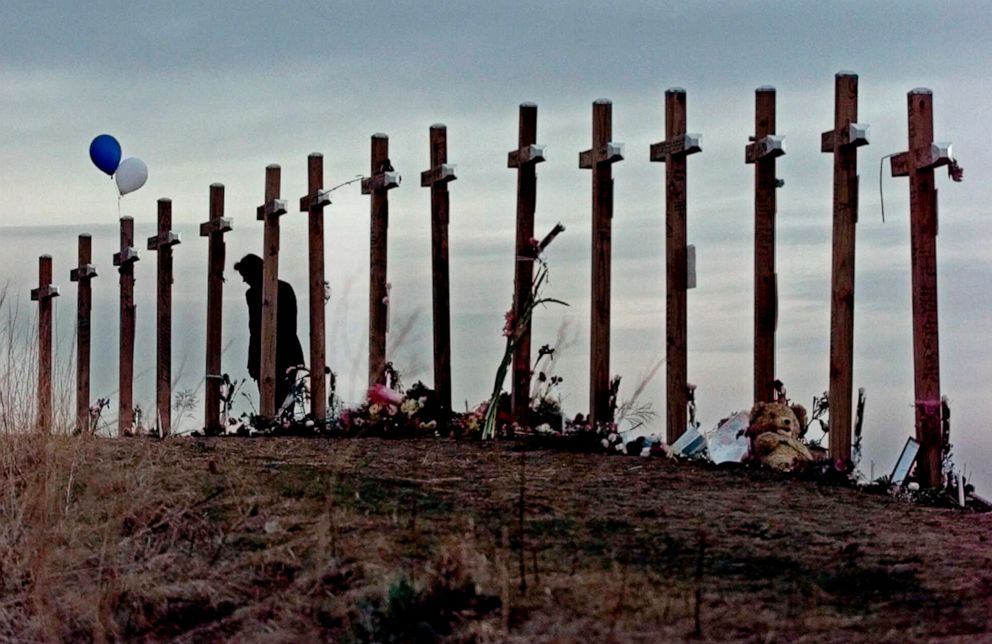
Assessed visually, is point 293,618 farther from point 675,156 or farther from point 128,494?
point 675,156

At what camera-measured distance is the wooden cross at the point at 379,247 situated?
11727mm

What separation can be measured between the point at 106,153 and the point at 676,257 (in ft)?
18.8

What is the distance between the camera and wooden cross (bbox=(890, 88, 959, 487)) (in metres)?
8.70

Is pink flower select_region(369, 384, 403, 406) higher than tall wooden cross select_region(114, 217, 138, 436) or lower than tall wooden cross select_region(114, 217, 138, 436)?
lower

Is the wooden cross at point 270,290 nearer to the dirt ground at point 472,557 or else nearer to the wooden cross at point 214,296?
the wooden cross at point 214,296

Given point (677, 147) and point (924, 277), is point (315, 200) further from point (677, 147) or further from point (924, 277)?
point (924, 277)

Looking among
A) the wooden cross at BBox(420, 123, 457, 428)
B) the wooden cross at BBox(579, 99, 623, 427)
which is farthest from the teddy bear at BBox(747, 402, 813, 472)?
the wooden cross at BBox(420, 123, 457, 428)

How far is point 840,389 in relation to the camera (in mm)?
9008

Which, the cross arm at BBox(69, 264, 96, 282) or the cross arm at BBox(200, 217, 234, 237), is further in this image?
the cross arm at BBox(69, 264, 96, 282)

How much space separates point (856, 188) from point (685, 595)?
15.5ft

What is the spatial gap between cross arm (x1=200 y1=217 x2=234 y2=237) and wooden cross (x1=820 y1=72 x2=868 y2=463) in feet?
22.3

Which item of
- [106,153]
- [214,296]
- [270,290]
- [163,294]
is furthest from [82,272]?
[270,290]

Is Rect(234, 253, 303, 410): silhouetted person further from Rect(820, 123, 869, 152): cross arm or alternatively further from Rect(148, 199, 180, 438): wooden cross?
Rect(820, 123, 869, 152): cross arm

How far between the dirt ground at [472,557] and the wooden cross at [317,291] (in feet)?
15.1
